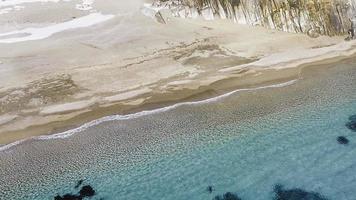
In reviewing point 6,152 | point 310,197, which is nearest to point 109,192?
point 6,152

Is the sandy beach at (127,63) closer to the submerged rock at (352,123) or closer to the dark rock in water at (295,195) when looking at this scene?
the submerged rock at (352,123)

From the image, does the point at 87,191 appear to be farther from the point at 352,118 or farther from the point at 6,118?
the point at 352,118

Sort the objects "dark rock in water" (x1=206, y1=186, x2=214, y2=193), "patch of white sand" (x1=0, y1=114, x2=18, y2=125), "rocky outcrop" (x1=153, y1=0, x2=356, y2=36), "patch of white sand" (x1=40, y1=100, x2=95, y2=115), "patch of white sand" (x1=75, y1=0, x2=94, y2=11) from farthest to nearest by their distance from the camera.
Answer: "patch of white sand" (x1=75, y1=0, x2=94, y2=11), "rocky outcrop" (x1=153, y1=0, x2=356, y2=36), "patch of white sand" (x1=40, y1=100, x2=95, y2=115), "patch of white sand" (x1=0, y1=114, x2=18, y2=125), "dark rock in water" (x1=206, y1=186, x2=214, y2=193)

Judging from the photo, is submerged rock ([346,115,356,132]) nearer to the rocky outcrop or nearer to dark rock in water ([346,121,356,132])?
dark rock in water ([346,121,356,132])

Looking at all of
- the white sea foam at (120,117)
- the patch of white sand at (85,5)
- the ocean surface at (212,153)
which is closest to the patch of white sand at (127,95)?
the white sea foam at (120,117)

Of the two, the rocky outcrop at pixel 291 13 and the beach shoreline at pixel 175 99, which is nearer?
the beach shoreline at pixel 175 99

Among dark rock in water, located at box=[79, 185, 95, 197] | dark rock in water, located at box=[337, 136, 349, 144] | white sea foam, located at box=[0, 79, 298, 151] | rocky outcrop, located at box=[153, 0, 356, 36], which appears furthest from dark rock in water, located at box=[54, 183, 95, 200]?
rocky outcrop, located at box=[153, 0, 356, 36]

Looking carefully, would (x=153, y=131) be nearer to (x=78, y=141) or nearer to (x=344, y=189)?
(x=78, y=141)
